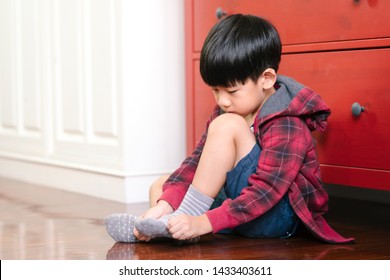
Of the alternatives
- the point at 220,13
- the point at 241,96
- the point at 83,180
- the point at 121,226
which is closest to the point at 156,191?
the point at 121,226

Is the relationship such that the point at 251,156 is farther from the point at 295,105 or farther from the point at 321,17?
the point at 321,17

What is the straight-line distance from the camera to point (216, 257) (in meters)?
1.41

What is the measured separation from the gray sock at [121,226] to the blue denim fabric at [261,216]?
0.20 m

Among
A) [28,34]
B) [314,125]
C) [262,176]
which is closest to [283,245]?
[262,176]

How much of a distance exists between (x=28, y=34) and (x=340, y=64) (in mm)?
1337

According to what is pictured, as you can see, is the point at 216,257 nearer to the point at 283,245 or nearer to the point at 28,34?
the point at 283,245

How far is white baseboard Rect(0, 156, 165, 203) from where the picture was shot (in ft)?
7.31

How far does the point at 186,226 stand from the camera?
57.1 inches

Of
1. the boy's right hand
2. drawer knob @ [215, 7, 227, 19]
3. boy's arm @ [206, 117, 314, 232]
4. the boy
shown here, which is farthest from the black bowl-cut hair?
drawer knob @ [215, 7, 227, 19]

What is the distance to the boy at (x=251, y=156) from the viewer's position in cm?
150

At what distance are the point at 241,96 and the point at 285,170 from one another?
0.59ft

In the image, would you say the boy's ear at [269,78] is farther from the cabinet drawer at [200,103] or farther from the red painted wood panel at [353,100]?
the cabinet drawer at [200,103]

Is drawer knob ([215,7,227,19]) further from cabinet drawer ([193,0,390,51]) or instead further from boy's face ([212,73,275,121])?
boy's face ([212,73,275,121])

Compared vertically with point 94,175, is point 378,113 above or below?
above
